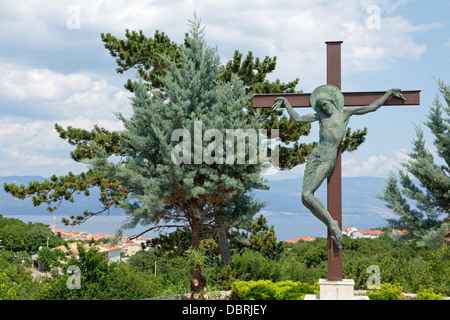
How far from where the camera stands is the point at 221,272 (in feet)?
34.3

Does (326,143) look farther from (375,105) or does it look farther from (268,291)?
(268,291)

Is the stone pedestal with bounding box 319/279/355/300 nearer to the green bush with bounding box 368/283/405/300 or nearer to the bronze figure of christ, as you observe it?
the bronze figure of christ

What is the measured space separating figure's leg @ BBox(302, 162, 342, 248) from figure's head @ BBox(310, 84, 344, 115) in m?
0.86

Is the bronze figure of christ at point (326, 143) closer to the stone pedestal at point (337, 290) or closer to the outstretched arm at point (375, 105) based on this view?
the outstretched arm at point (375, 105)

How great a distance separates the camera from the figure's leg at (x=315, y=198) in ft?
20.7

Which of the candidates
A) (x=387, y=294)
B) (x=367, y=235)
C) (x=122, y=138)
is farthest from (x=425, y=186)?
(x=367, y=235)

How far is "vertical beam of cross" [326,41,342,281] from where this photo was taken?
6.39m

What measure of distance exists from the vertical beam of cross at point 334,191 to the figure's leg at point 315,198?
157 mm

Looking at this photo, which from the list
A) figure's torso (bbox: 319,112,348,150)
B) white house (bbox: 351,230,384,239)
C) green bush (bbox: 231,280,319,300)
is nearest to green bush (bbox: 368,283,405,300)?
green bush (bbox: 231,280,319,300)

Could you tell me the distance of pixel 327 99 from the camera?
6.49 m

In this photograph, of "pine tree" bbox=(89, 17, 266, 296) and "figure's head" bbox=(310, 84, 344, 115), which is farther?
"pine tree" bbox=(89, 17, 266, 296)

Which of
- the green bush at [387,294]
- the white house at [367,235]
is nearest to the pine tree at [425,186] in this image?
the green bush at [387,294]
